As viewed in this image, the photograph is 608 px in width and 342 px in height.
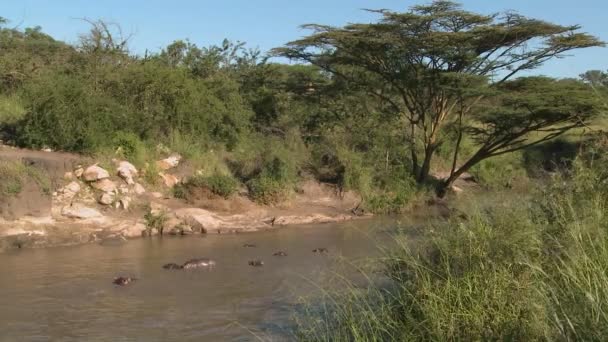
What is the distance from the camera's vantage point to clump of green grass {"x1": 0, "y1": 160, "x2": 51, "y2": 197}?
13.8 m

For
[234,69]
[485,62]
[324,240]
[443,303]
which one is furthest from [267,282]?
[234,69]

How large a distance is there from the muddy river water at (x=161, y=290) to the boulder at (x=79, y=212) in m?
1.28

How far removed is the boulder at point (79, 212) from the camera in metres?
14.5

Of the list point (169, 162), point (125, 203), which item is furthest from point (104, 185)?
point (169, 162)

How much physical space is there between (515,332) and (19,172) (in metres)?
12.7

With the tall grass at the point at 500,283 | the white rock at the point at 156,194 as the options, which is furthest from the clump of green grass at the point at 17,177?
the tall grass at the point at 500,283

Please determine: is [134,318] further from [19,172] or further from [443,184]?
[443,184]

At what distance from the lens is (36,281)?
33.7 feet

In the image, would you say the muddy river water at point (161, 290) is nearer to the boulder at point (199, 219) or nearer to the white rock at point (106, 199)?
the boulder at point (199, 219)

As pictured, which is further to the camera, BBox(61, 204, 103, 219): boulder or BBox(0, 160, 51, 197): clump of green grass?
BBox(61, 204, 103, 219): boulder

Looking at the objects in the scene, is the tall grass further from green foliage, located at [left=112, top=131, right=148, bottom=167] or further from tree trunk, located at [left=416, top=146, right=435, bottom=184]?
tree trunk, located at [left=416, top=146, right=435, bottom=184]

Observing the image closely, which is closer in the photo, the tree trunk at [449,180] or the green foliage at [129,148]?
the green foliage at [129,148]

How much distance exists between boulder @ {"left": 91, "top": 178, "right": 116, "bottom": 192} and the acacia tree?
28.4 feet

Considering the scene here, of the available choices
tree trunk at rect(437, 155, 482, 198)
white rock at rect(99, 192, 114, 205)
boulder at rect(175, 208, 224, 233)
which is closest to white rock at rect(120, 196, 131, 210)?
white rock at rect(99, 192, 114, 205)
